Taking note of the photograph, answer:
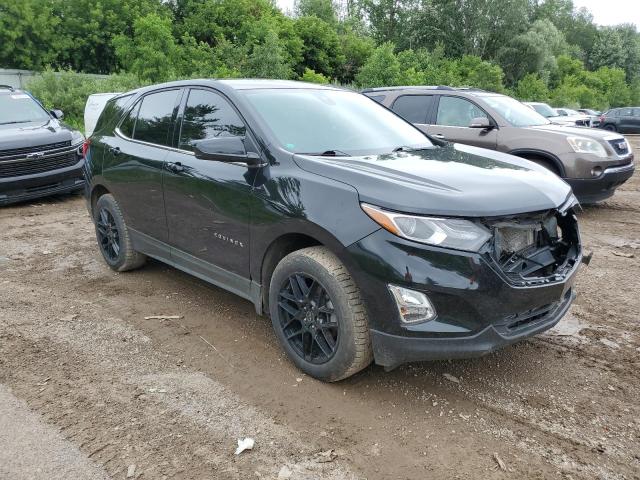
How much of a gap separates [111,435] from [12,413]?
2.18 ft

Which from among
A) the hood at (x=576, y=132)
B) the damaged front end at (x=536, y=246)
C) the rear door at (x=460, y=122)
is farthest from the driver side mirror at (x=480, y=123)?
the damaged front end at (x=536, y=246)

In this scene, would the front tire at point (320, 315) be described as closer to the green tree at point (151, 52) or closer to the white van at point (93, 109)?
the white van at point (93, 109)

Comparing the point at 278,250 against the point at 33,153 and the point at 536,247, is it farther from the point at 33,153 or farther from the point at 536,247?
the point at 33,153

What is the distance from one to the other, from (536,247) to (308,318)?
4.55 ft

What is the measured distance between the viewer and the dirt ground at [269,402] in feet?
8.54

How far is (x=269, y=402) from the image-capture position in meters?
3.11

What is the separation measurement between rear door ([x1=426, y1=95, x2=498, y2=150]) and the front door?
4.83 metres

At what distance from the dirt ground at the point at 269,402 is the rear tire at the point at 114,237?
49 cm

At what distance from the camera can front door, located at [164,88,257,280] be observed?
11.9 feet

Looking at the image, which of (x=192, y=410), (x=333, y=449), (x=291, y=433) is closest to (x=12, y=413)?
(x=192, y=410)

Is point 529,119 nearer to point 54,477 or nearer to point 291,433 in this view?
point 291,433

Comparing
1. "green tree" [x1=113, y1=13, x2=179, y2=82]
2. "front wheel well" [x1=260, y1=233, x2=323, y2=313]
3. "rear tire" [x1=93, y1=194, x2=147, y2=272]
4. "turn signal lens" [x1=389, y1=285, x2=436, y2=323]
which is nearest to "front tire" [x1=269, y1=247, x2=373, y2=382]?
"front wheel well" [x1=260, y1=233, x2=323, y2=313]

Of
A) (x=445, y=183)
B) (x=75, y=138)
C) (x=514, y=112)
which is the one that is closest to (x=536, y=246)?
(x=445, y=183)

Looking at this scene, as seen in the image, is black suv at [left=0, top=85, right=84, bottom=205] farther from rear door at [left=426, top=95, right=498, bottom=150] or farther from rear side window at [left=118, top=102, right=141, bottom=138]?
rear door at [left=426, top=95, right=498, bottom=150]
